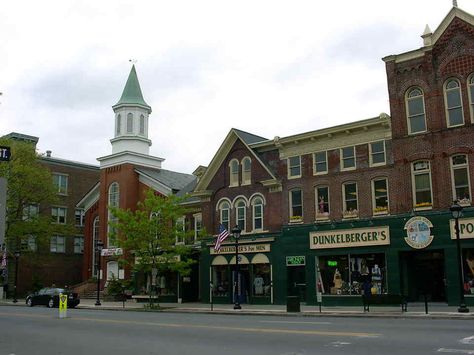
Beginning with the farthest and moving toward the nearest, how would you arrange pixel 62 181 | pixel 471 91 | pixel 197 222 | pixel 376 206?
pixel 62 181, pixel 197 222, pixel 376 206, pixel 471 91

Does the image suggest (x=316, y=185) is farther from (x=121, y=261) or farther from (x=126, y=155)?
(x=126, y=155)

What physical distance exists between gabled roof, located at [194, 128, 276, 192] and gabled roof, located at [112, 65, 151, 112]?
541 inches

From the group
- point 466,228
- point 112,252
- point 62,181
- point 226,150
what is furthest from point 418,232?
point 62,181

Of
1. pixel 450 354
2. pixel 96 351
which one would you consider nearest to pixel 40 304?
pixel 96 351

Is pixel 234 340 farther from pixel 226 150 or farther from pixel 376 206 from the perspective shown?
pixel 226 150

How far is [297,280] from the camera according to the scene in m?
35.6

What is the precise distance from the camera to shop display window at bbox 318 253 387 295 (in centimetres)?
3219

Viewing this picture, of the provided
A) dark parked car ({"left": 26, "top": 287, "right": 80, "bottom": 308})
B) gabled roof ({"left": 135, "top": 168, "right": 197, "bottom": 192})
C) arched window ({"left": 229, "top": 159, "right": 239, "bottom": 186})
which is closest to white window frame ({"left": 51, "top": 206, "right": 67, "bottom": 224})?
gabled roof ({"left": 135, "top": 168, "right": 197, "bottom": 192})

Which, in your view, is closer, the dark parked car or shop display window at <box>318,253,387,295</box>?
shop display window at <box>318,253,387,295</box>

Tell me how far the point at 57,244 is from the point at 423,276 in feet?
132

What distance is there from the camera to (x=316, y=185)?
35.5 meters

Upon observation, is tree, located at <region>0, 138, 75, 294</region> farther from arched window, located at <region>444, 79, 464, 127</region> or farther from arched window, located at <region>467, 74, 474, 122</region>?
arched window, located at <region>467, 74, 474, 122</region>

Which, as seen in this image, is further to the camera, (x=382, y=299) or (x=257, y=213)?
(x=257, y=213)

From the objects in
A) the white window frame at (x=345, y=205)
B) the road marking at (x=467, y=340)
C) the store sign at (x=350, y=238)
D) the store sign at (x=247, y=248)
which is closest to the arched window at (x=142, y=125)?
the store sign at (x=247, y=248)
